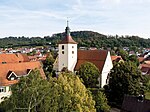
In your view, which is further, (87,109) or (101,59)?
(101,59)

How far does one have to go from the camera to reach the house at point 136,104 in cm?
3150

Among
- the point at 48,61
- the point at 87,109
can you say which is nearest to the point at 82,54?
the point at 48,61

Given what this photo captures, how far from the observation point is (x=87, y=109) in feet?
82.9

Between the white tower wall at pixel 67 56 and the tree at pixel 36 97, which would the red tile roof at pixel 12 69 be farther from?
the tree at pixel 36 97

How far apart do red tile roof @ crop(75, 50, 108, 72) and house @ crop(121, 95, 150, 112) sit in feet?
72.1

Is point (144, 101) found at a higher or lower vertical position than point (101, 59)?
lower

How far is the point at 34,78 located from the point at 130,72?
24.3 m

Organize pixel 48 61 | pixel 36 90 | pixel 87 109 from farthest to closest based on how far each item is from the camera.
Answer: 1. pixel 48 61
2. pixel 87 109
3. pixel 36 90

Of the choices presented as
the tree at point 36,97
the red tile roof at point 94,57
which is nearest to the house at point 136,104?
the tree at point 36,97

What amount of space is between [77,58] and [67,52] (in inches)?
144

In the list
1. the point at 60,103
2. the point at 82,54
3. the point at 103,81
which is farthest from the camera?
the point at 82,54

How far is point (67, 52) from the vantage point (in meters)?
57.5

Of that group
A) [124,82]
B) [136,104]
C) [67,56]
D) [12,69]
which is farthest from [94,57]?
[136,104]

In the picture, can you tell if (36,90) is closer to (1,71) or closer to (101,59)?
(1,71)
